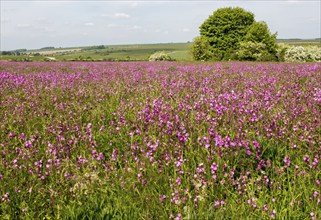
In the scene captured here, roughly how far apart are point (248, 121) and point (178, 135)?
1.17 meters

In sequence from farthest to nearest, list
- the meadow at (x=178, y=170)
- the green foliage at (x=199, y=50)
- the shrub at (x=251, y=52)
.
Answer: the green foliage at (x=199, y=50) < the shrub at (x=251, y=52) < the meadow at (x=178, y=170)

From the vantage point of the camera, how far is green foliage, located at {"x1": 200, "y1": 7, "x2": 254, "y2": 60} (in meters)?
57.9

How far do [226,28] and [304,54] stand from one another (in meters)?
20.1

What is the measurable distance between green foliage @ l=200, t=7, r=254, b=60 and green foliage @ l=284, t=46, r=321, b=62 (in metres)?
14.3

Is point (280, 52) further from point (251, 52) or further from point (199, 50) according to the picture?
point (199, 50)

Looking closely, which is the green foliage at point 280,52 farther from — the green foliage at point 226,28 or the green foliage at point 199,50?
the green foliage at point 199,50

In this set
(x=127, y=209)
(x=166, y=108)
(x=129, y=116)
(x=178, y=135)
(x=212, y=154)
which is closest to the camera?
(x=127, y=209)

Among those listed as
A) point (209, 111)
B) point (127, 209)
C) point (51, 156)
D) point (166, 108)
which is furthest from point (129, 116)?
point (127, 209)

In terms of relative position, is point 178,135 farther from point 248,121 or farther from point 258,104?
point 258,104

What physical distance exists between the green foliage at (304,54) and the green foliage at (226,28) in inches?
564

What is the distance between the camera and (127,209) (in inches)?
109

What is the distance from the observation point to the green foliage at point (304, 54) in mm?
42312

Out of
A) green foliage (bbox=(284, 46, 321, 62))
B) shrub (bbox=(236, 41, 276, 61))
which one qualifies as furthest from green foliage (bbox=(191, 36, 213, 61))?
green foliage (bbox=(284, 46, 321, 62))

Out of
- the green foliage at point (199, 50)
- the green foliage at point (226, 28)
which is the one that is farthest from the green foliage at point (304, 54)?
the green foliage at point (226, 28)
